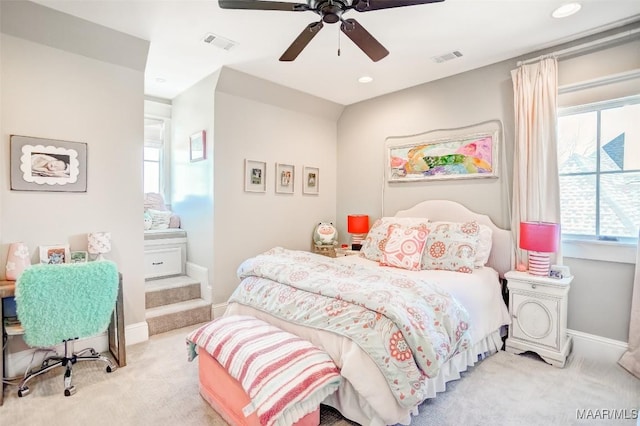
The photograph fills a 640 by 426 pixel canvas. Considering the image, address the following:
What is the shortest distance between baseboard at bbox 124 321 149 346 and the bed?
103 centimetres

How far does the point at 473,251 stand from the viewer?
3049 mm

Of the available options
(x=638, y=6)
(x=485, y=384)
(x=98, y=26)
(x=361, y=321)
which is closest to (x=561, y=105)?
(x=638, y=6)

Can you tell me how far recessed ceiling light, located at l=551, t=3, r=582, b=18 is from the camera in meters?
2.43

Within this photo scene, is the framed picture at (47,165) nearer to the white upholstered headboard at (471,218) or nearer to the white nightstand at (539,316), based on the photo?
the white upholstered headboard at (471,218)

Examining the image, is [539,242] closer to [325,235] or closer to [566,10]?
[566,10]

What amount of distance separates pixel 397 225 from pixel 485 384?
1.71 meters

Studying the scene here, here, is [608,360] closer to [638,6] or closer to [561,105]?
[561,105]

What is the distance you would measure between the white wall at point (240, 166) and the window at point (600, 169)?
292 centimetres

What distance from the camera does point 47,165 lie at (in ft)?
8.77

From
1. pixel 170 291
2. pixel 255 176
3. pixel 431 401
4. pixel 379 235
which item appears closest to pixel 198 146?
pixel 255 176

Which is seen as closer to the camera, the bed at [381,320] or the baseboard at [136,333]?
the bed at [381,320]

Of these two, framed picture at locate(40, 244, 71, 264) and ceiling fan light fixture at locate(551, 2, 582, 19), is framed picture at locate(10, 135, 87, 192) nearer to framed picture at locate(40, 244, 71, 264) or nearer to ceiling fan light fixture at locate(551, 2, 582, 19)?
framed picture at locate(40, 244, 71, 264)

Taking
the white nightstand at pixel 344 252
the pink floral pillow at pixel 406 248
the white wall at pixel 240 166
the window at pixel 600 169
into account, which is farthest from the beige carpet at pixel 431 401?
the white nightstand at pixel 344 252

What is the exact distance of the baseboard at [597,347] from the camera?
8.96ft
